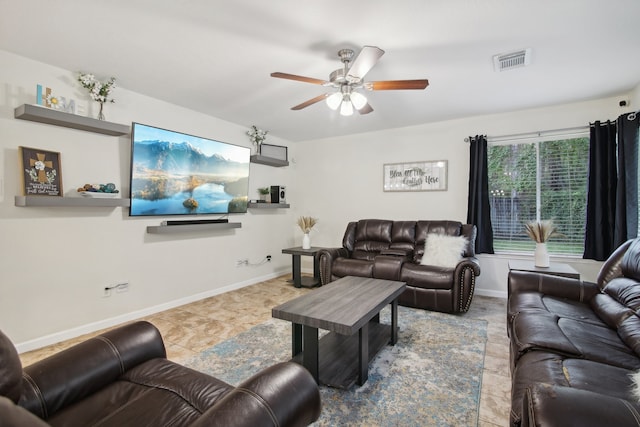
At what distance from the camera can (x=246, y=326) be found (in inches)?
122

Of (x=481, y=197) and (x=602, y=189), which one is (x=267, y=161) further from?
(x=602, y=189)

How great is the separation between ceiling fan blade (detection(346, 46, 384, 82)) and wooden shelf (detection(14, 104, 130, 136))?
92.9 inches

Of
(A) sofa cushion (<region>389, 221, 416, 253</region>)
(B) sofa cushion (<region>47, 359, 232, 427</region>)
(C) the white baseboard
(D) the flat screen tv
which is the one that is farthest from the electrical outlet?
(A) sofa cushion (<region>389, 221, 416, 253</region>)

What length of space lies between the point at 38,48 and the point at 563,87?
4.98m

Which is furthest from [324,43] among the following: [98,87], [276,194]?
[276,194]

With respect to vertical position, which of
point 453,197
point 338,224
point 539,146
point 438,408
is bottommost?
point 438,408

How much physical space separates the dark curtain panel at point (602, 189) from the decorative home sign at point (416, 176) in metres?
1.65

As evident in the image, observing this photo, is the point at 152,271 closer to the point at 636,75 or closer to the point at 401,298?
the point at 401,298

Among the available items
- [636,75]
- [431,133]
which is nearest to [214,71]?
[431,133]

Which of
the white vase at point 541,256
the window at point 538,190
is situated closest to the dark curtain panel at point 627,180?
the window at point 538,190

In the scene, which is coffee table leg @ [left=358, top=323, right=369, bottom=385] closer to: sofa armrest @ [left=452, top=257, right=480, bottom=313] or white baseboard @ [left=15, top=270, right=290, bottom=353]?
sofa armrest @ [left=452, top=257, right=480, bottom=313]

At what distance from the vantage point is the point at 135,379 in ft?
4.39

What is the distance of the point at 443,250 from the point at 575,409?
120 inches

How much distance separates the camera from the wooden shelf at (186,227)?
3516mm
